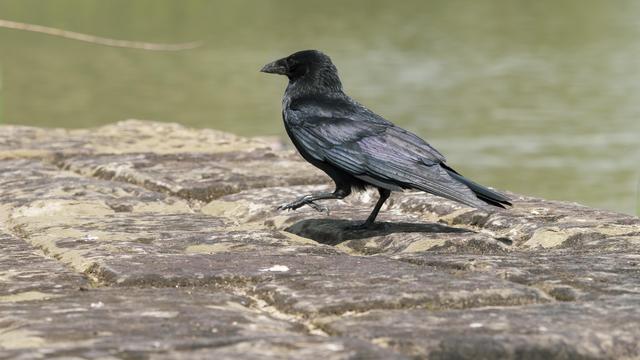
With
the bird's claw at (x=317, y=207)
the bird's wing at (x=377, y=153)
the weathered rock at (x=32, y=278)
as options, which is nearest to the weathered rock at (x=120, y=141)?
the bird's claw at (x=317, y=207)

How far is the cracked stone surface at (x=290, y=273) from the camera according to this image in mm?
2420

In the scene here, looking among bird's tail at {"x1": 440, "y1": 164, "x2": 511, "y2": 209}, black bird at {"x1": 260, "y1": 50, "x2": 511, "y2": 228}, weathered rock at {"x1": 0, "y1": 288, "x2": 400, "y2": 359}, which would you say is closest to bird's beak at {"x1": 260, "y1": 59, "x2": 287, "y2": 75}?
black bird at {"x1": 260, "y1": 50, "x2": 511, "y2": 228}

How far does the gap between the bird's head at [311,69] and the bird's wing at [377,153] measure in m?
0.25

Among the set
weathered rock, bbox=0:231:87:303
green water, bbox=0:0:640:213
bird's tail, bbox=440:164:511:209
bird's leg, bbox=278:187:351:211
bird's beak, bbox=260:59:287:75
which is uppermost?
green water, bbox=0:0:640:213

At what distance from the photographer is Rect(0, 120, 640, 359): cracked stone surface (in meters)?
2.42

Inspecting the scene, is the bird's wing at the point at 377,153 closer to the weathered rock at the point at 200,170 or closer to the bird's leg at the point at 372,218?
the bird's leg at the point at 372,218

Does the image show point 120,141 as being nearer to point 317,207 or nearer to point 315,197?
point 317,207

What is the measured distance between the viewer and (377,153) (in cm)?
399

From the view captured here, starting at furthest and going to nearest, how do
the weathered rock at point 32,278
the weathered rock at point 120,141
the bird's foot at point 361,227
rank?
the weathered rock at point 120,141, the bird's foot at point 361,227, the weathered rock at point 32,278

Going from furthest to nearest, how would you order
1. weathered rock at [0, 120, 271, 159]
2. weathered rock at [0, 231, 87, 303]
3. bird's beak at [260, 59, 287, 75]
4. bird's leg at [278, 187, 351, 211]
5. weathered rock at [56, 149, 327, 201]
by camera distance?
weathered rock at [0, 120, 271, 159] → weathered rock at [56, 149, 327, 201] → bird's beak at [260, 59, 287, 75] → bird's leg at [278, 187, 351, 211] → weathered rock at [0, 231, 87, 303]

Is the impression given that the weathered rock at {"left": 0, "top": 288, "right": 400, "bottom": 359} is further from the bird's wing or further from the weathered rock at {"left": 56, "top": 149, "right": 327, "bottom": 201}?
the weathered rock at {"left": 56, "top": 149, "right": 327, "bottom": 201}

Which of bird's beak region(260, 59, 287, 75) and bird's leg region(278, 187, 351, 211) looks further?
bird's beak region(260, 59, 287, 75)

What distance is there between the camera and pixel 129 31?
60.6 ft

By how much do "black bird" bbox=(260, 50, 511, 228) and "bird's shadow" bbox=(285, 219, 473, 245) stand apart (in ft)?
0.15
